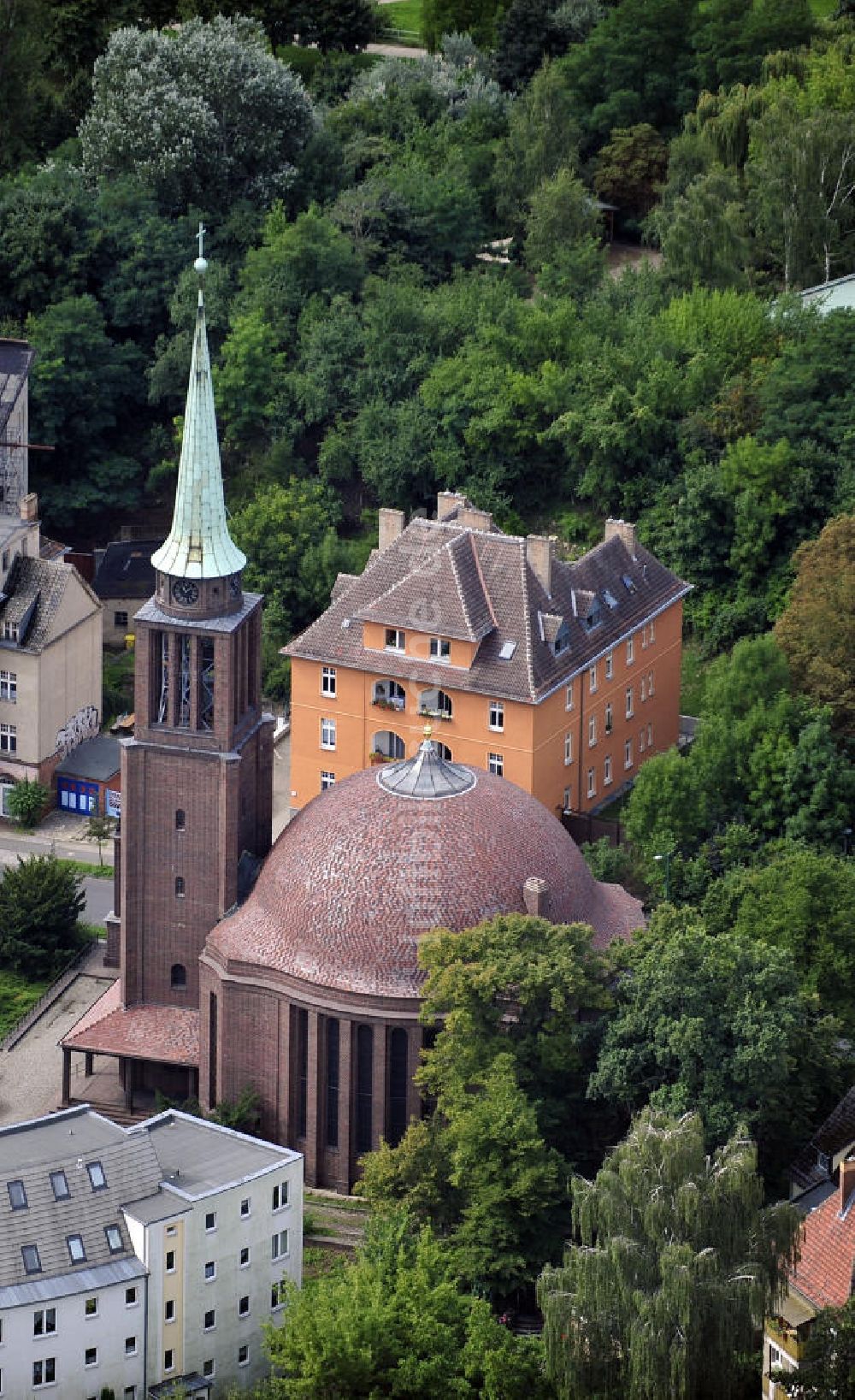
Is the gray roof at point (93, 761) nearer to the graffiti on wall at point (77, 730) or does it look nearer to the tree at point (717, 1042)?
the graffiti on wall at point (77, 730)

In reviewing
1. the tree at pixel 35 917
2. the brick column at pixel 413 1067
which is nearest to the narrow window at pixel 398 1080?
the brick column at pixel 413 1067

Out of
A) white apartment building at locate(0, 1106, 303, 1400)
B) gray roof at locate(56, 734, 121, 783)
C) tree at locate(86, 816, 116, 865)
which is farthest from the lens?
gray roof at locate(56, 734, 121, 783)

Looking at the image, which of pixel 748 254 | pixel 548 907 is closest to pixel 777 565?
pixel 748 254

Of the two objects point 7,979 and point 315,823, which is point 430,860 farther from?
point 7,979

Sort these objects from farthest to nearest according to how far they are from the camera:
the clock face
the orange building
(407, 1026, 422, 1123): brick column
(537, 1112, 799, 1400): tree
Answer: the orange building → the clock face → (407, 1026, 422, 1123): brick column → (537, 1112, 799, 1400): tree

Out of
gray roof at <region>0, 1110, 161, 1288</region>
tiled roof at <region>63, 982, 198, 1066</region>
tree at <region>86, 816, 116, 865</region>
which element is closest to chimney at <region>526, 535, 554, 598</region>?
tree at <region>86, 816, 116, 865</region>

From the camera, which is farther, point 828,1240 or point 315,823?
point 315,823

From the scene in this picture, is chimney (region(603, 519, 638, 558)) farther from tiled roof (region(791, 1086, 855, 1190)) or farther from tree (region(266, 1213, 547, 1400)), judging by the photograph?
tree (region(266, 1213, 547, 1400))
